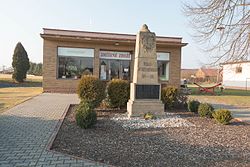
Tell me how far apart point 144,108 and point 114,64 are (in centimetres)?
1166

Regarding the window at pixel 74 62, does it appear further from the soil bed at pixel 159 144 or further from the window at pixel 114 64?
the soil bed at pixel 159 144

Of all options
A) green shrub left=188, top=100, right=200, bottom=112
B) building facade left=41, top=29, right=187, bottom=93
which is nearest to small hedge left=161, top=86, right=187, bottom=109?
green shrub left=188, top=100, right=200, bottom=112

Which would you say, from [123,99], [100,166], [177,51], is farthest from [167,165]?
[177,51]

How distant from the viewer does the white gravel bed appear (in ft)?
27.7

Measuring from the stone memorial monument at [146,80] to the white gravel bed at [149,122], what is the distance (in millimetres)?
634

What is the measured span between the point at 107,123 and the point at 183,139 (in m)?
3.09

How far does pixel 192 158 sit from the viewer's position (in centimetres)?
523

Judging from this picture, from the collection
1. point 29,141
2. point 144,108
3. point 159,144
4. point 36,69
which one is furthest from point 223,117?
point 36,69

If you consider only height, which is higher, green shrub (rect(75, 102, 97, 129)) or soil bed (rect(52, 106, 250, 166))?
green shrub (rect(75, 102, 97, 129))

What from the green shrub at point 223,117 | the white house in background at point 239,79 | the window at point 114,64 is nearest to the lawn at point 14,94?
the window at point 114,64

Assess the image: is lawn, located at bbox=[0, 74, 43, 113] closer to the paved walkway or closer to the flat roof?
the paved walkway

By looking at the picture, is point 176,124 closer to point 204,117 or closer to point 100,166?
point 204,117

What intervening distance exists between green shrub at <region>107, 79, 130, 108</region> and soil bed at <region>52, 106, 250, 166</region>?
2.82m

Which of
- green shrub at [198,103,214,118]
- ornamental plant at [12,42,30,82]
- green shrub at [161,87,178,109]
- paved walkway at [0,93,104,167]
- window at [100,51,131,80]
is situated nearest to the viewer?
paved walkway at [0,93,104,167]
